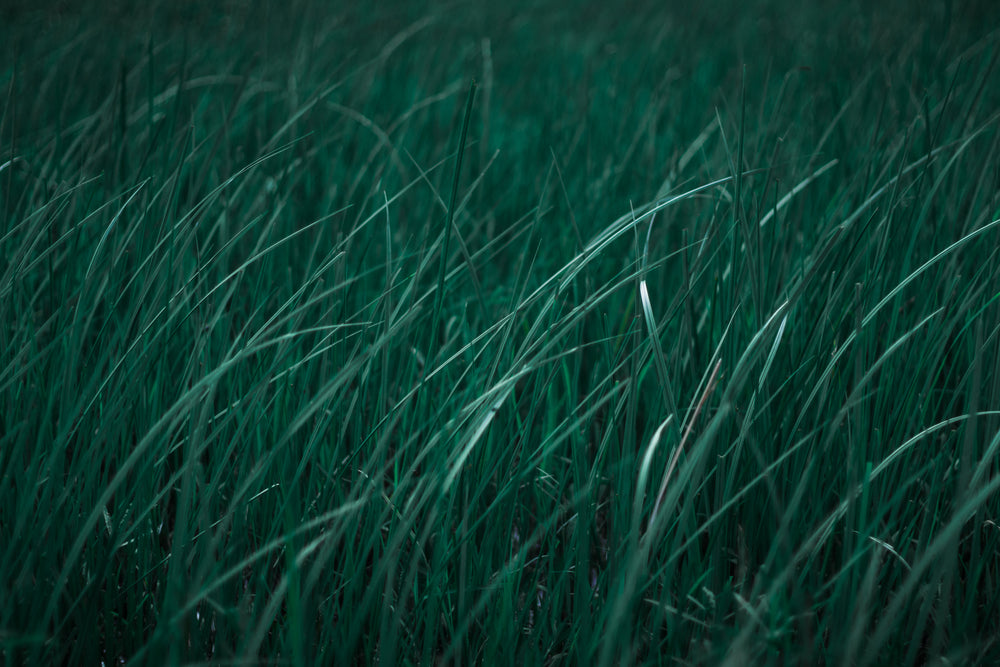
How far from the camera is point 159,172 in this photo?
1273 millimetres

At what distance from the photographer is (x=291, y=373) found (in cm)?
87

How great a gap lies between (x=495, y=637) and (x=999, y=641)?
0.49 meters

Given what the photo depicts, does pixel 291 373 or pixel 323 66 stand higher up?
pixel 323 66

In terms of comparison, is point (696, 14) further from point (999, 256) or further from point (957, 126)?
point (999, 256)

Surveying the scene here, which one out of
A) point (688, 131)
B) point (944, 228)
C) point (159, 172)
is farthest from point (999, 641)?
point (688, 131)

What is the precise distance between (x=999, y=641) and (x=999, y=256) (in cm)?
52

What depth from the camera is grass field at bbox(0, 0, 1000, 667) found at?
0.69m

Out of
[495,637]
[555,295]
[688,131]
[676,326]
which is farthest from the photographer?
[688,131]

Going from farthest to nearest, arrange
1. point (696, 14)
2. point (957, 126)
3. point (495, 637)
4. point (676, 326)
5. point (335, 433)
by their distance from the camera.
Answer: point (696, 14)
point (957, 126)
point (676, 326)
point (335, 433)
point (495, 637)

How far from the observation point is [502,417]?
3.12ft

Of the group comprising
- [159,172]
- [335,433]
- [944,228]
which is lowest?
[335,433]

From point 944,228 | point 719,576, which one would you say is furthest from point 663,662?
point 944,228

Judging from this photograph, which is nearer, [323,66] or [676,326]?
[676,326]

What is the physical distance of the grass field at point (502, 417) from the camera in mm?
692
